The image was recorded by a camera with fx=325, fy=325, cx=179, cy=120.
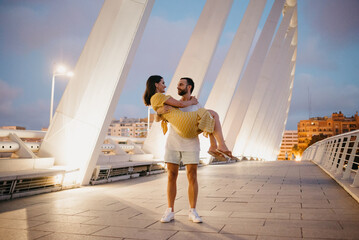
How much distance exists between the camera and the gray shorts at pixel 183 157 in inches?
142

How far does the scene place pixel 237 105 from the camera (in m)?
20.6

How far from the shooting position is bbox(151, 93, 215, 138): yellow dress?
10.9 feet

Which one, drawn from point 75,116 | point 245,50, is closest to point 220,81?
point 245,50

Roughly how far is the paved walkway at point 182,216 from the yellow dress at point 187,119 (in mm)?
1007

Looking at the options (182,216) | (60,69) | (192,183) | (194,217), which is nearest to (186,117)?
(192,183)

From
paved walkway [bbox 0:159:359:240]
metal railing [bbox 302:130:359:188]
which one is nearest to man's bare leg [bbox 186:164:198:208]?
paved walkway [bbox 0:159:359:240]

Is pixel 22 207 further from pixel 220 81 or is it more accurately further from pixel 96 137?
pixel 220 81

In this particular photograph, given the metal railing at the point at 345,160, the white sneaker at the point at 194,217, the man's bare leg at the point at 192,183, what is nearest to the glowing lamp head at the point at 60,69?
the metal railing at the point at 345,160

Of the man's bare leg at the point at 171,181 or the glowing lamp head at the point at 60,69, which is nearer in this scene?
the man's bare leg at the point at 171,181

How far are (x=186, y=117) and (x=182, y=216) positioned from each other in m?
1.34

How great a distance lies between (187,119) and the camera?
3.42 meters

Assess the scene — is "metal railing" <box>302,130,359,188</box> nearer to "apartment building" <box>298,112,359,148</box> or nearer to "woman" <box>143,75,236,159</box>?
"woman" <box>143,75,236,159</box>

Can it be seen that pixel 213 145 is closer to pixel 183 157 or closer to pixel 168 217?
pixel 183 157

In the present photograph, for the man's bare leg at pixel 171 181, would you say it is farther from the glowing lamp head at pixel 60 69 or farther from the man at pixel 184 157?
the glowing lamp head at pixel 60 69
